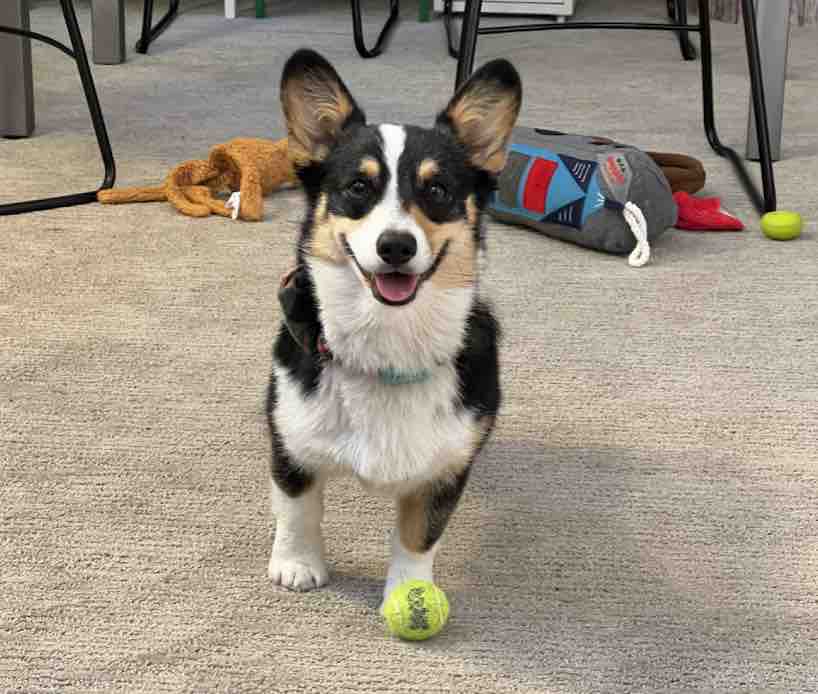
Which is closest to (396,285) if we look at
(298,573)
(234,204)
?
(298,573)

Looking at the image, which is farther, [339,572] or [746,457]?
[746,457]

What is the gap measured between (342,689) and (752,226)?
5.69 ft

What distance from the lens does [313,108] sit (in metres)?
1.45

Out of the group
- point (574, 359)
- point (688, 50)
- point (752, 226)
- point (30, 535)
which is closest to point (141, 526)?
point (30, 535)

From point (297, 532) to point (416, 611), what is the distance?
0.19 metres

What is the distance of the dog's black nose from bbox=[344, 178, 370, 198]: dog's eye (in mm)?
89

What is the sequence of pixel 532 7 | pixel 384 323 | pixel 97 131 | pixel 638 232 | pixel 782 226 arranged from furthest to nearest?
pixel 532 7 → pixel 97 131 → pixel 782 226 → pixel 638 232 → pixel 384 323

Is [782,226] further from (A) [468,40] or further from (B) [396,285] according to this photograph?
(B) [396,285]

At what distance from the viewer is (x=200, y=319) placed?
2.18m

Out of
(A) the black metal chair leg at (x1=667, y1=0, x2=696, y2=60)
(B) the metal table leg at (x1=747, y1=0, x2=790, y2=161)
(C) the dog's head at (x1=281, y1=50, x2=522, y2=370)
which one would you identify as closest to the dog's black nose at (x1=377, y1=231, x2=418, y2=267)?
(C) the dog's head at (x1=281, y1=50, x2=522, y2=370)

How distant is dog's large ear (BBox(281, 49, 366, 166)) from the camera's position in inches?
56.7

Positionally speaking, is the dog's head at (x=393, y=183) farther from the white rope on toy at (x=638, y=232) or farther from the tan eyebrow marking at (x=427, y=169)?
the white rope on toy at (x=638, y=232)

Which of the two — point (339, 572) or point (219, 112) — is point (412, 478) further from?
point (219, 112)

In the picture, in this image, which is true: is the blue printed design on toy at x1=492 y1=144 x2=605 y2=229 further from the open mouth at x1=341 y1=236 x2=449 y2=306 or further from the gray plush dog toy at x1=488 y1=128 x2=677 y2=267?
the open mouth at x1=341 y1=236 x2=449 y2=306
